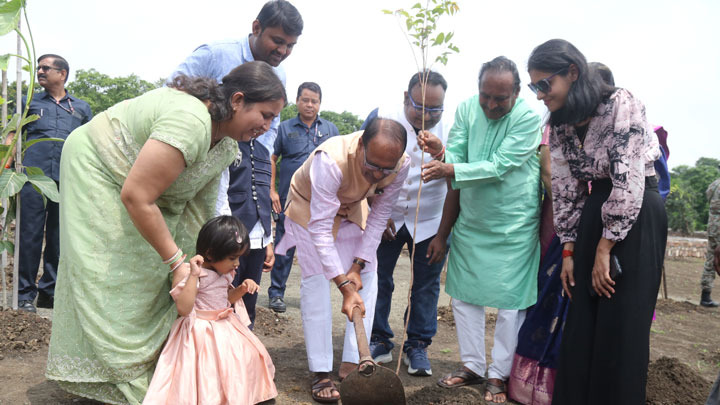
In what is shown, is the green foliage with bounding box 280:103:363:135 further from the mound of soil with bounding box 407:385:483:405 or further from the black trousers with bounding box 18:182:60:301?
the mound of soil with bounding box 407:385:483:405

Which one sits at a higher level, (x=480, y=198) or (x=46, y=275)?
(x=480, y=198)

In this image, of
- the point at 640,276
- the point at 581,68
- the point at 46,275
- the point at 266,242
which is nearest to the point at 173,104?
the point at 266,242

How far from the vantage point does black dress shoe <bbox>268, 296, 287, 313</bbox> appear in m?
5.16

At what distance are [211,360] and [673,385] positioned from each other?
2.70 metres

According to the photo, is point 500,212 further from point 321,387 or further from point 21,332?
point 21,332

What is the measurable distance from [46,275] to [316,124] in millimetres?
3107

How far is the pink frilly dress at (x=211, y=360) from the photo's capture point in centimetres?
247

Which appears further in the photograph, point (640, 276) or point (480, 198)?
point (480, 198)

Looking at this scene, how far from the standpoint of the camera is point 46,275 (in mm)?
4918

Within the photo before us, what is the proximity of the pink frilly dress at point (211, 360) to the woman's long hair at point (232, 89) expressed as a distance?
2.63 ft

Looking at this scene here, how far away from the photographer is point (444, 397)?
2.92 m

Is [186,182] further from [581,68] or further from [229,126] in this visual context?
[581,68]

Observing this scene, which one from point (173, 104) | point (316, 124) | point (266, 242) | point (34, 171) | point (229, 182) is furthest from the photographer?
point (316, 124)

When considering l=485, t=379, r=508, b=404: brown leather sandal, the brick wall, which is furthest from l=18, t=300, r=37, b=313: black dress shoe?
the brick wall
